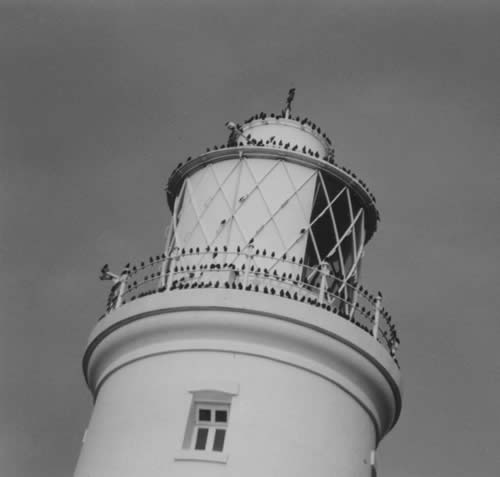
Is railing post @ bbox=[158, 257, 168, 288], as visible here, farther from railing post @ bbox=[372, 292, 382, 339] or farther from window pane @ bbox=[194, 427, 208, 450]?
railing post @ bbox=[372, 292, 382, 339]

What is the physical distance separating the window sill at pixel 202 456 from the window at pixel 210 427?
1.06 ft

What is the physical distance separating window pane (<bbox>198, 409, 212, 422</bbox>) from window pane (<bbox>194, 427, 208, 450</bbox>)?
153 mm

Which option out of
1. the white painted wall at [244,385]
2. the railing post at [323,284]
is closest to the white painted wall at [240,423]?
the white painted wall at [244,385]

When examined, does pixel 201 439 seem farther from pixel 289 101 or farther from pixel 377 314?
pixel 289 101

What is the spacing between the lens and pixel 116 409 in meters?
14.9

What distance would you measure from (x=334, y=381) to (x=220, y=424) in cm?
190

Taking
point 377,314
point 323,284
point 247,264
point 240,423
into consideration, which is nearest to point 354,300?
point 377,314

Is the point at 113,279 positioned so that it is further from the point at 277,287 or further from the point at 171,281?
the point at 277,287

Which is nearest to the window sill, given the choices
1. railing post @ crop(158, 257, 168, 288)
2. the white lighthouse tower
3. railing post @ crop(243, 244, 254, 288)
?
the white lighthouse tower

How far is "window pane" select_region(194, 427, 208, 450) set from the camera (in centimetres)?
1412

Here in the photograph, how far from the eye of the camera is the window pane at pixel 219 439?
46.1 feet

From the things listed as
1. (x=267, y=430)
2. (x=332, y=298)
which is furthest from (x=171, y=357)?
(x=332, y=298)

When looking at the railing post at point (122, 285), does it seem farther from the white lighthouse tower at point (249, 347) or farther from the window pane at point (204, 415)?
the window pane at point (204, 415)

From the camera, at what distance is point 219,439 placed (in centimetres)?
1414
